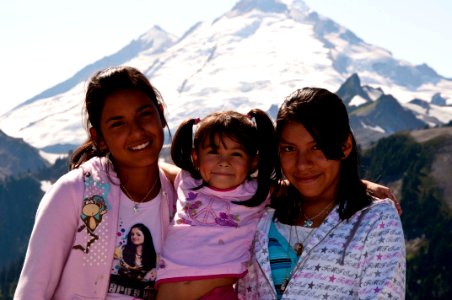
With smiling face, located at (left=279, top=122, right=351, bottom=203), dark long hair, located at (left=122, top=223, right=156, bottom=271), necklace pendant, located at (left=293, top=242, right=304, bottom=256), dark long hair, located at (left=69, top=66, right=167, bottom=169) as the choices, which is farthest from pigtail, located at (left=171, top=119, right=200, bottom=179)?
necklace pendant, located at (left=293, top=242, right=304, bottom=256)

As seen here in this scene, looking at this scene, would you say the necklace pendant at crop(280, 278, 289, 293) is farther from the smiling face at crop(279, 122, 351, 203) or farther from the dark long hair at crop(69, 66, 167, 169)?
the dark long hair at crop(69, 66, 167, 169)

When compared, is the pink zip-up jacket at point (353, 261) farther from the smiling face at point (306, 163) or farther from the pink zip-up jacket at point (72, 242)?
the pink zip-up jacket at point (72, 242)

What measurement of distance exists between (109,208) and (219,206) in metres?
1.30

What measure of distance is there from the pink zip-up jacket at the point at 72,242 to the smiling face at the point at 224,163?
3.80ft

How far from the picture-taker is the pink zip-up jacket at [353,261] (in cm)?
675

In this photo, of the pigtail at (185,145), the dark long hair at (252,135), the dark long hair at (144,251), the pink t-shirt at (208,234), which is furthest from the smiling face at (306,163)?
the dark long hair at (144,251)

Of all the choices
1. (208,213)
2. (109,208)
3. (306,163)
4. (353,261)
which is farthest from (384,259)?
(109,208)

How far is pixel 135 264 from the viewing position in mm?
7895

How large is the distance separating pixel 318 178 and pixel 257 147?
3.18ft

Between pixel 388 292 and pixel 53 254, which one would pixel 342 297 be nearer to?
pixel 388 292

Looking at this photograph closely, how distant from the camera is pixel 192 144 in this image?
8.63m

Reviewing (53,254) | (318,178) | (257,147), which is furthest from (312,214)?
(53,254)

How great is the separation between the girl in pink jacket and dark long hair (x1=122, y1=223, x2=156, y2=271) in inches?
0.5

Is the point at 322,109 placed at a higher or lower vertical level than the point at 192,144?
higher
